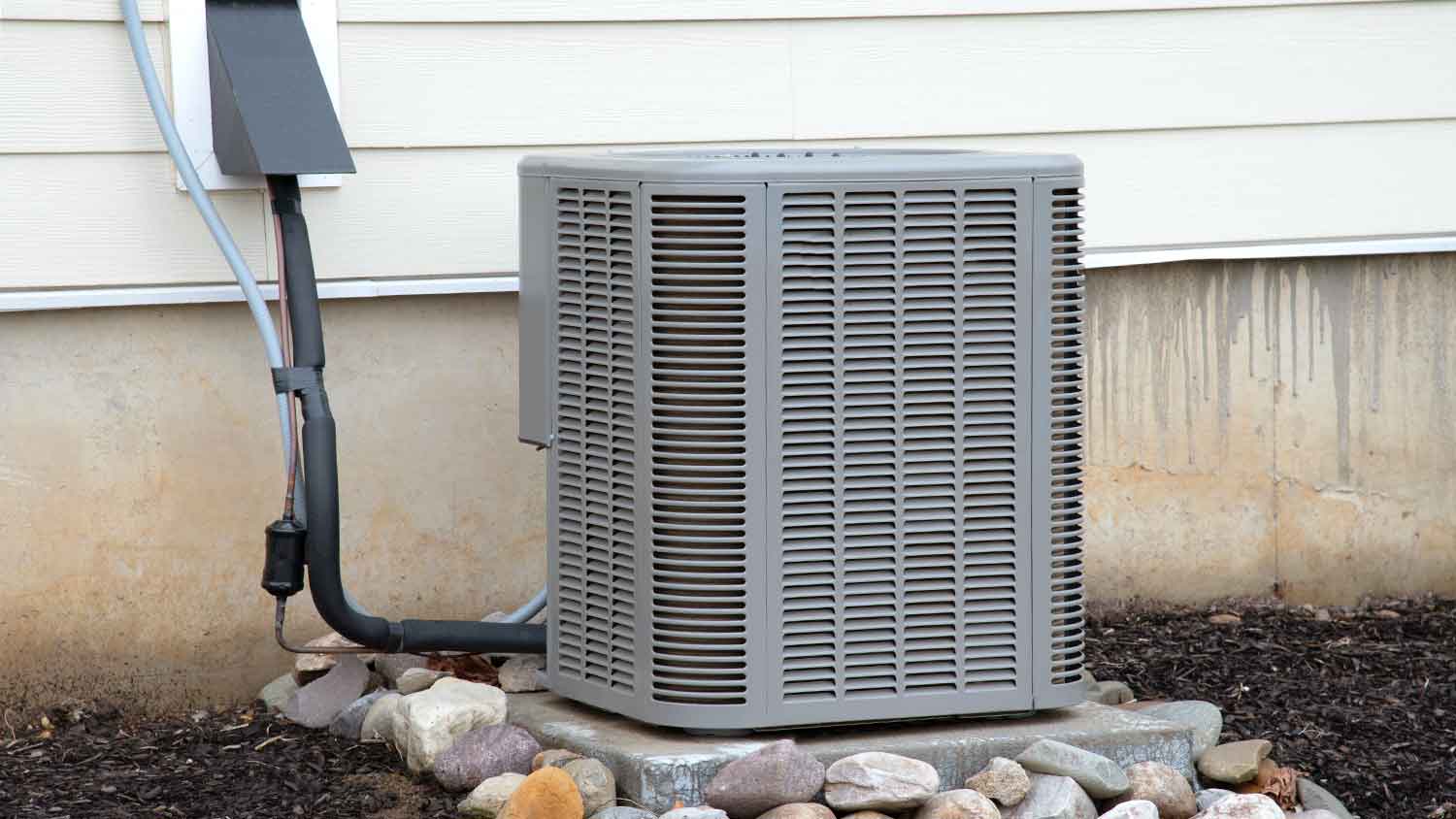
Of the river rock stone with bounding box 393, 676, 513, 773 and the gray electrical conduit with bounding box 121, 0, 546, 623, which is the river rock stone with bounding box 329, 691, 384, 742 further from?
the gray electrical conduit with bounding box 121, 0, 546, 623

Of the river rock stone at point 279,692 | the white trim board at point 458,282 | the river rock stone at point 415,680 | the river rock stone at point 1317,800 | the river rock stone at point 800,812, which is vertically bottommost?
the river rock stone at point 1317,800

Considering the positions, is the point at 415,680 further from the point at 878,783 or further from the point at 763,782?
the point at 878,783

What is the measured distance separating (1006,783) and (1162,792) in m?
0.30

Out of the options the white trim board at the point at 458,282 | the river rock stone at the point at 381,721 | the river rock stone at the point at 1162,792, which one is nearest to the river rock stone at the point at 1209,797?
the river rock stone at the point at 1162,792

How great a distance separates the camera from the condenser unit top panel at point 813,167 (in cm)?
291

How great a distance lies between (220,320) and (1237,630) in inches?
96.5

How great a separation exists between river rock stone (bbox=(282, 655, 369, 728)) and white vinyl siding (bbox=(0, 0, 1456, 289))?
834 millimetres

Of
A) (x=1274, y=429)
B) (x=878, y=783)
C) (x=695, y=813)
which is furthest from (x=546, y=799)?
(x=1274, y=429)

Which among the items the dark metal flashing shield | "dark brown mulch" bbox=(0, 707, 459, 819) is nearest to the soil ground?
"dark brown mulch" bbox=(0, 707, 459, 819)

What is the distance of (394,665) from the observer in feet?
11.7

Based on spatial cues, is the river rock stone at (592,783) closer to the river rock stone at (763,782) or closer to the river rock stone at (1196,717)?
the river rock stone at (763,782)

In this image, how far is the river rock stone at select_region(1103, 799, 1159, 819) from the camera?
2914mm

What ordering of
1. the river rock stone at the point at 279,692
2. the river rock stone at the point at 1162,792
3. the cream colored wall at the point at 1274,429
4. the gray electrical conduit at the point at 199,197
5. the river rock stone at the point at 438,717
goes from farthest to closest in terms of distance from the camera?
the cream colored wall at the point at 1274,429
the river rock stone at the point at 279,692
the gray electrical conduit at the point at 199,197
the river rock stone at the point at 438,717
the river rock stone at the point at 1162,792

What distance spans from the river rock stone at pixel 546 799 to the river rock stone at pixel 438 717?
365 millimetres
